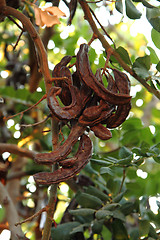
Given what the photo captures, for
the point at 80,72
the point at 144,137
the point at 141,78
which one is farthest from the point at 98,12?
the point at 80,72

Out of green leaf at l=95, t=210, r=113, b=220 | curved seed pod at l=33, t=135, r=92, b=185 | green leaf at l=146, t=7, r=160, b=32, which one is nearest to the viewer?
curved seed pod at l=33, t=135, r=92, b=185

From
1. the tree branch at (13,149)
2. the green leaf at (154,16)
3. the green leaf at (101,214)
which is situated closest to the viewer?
the green leaf at (154,16)

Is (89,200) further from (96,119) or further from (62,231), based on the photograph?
(96,119)

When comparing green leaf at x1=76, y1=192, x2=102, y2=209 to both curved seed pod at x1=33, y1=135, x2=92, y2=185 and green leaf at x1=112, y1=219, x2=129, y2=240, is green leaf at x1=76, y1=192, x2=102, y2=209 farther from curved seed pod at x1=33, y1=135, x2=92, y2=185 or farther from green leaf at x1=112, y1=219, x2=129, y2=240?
curved seed pod at x1=33, y1=135, x2=92, y2=185

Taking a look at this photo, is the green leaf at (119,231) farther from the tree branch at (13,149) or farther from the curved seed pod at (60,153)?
the curved seed pod at (60,153)

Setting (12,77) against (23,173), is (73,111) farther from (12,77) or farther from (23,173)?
(12,77)

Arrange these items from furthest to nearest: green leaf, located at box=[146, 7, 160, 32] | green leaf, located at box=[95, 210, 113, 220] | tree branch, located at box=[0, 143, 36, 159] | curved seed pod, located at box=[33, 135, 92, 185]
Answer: tree branch, located at box=[0, 143, 36, 159]
green leaf, located at box=[95, 210, 113, 220]
green leaf, located at box=[146, 7, 160, 32]
curved seed pod, located at box=[33, 135, 92, 185]

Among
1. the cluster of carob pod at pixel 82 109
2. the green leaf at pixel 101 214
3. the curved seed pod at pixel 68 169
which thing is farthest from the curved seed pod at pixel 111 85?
the green leaf at pixel 101 214

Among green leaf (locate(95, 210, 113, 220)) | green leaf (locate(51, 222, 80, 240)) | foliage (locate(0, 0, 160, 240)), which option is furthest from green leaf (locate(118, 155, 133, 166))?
green leaf (locate(51, 222, 80, 240))
